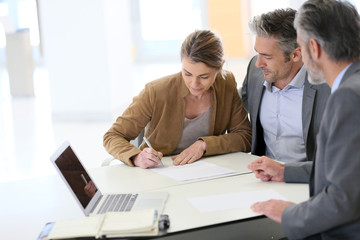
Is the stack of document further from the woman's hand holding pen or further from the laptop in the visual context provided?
the woman's hand holding pen

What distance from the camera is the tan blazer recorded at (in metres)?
3.22

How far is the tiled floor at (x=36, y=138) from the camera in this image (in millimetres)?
6352

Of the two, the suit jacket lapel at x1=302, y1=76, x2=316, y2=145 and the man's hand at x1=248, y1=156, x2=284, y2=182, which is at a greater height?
the suit jacket lapel at x1=302, y1=76, x2=316, y2=145

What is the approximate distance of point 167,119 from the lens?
327cm

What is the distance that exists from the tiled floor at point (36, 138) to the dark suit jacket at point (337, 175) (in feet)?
9.23

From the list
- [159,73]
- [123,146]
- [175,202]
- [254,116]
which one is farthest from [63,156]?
[159,73]

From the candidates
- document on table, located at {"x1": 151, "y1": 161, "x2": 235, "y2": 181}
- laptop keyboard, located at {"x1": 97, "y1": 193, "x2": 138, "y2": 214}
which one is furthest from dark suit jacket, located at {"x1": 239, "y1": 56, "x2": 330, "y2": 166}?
laptop keyboard, located at {"x1": 97, "y1": 193, "x2": 138, "y2": 214}

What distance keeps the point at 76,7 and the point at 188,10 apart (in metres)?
8.75

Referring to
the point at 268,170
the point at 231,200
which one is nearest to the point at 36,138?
the point at 268,170

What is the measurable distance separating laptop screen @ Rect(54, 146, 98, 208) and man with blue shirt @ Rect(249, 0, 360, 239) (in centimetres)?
75

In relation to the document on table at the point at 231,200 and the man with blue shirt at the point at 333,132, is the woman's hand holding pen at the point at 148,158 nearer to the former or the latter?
the document on table at the point at 231,200

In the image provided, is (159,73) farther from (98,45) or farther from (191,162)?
(191,162)

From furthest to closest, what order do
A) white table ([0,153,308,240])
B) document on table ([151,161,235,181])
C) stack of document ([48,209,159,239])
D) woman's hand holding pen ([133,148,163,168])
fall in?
woman's hand holding pen ([133,148,163,168]), document on table ([151,161,235,181]), white table ([0,153,308,240]), stack of document ([48,209,159,239])

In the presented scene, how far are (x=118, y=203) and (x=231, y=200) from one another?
48cm
